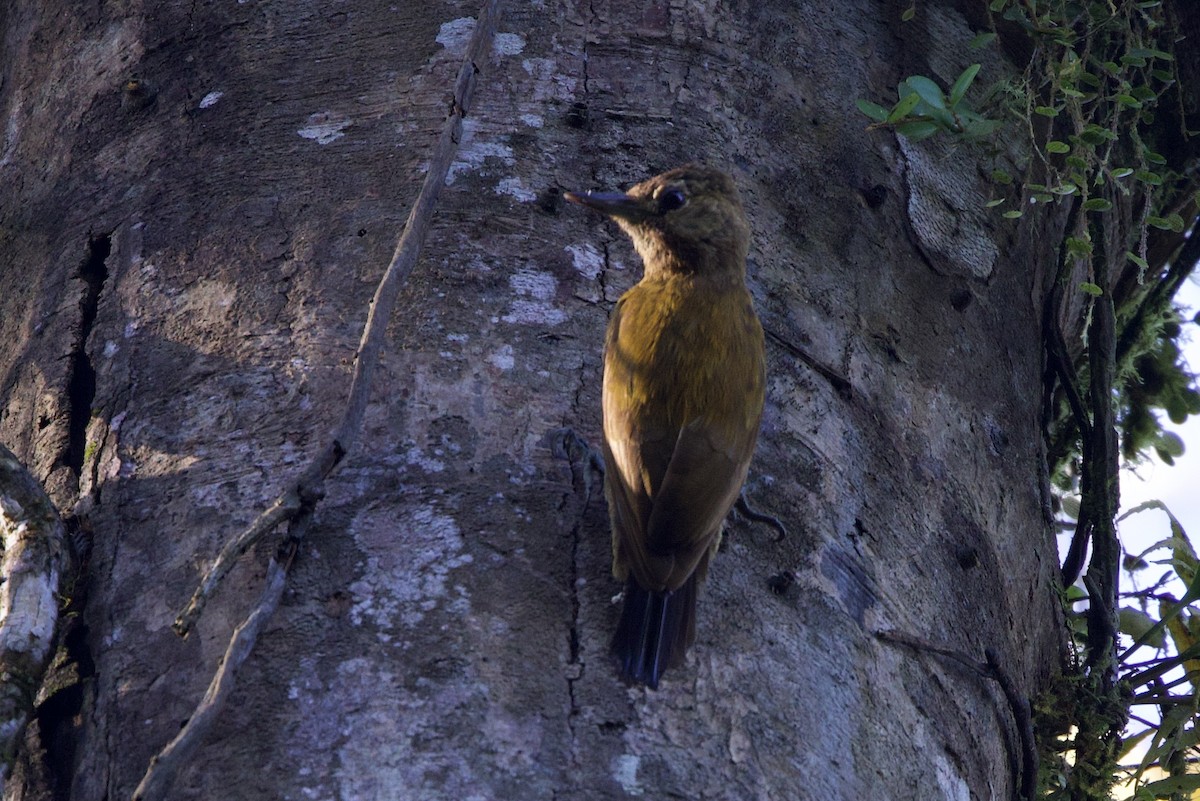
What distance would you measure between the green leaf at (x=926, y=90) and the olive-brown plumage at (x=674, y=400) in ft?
1.44

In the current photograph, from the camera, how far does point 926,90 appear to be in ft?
9.96

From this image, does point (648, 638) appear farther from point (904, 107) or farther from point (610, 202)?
point (904, 107)

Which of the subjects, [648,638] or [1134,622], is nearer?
[648,638]

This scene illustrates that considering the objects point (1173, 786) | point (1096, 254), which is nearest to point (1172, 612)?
point (1173, 786)

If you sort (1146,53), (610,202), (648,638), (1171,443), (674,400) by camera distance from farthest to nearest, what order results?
(1171,443), (1146,53), (674,400), (610,202), (648,638)

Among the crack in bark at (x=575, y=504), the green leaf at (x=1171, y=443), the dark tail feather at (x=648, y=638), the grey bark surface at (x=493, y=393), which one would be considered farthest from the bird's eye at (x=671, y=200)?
the green leaf at (x=1171, y=443)

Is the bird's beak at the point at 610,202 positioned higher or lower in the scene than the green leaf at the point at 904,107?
lower

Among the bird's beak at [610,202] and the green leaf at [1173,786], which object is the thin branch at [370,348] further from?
the green leaf at [1173,786]

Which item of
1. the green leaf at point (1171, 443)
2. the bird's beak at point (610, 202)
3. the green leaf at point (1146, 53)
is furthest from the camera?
the green leaf at point (1171, 443)

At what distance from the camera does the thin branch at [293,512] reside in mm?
2035

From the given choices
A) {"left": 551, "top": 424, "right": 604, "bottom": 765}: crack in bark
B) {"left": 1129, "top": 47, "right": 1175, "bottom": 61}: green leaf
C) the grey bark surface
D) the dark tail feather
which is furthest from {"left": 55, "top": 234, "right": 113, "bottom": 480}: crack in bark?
{"left": 1129, "top": 47, "right": 1175, "bottom": 61}: green leaf

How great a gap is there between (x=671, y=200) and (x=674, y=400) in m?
0.43

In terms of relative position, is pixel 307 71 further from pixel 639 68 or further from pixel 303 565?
pixel 303 565

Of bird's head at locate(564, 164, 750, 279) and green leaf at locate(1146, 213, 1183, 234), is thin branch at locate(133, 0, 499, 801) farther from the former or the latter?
green leaf at locate(1146, 213, 1183, 234)
